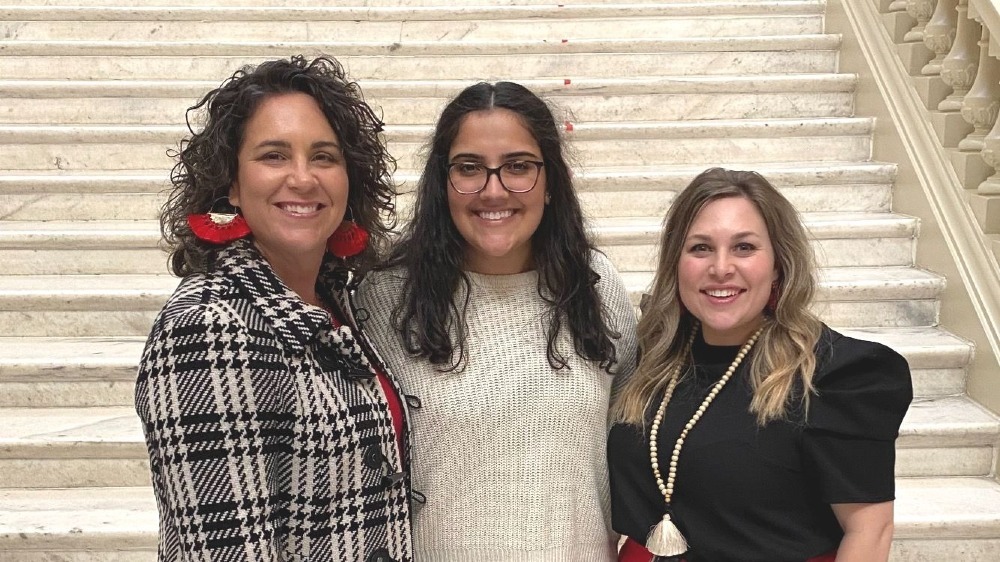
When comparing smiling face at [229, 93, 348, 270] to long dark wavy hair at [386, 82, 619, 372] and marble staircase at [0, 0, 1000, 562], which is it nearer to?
long dark wavy hair at [386, 82, 619, 372]

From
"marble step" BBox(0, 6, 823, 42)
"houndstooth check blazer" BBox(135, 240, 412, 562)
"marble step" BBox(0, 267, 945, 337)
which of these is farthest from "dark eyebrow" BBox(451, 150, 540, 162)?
"marble step" BBox(0, 6, 823, 42)

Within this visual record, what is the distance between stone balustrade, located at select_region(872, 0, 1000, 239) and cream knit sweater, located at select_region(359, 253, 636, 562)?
2.07 meters

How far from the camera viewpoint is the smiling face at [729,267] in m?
1.52

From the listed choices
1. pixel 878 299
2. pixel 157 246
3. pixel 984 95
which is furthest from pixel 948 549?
pixel 157 246

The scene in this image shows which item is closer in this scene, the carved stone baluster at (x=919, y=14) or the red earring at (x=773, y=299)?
the red earring at (x=773, y=299)

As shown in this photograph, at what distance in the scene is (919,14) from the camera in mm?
3545

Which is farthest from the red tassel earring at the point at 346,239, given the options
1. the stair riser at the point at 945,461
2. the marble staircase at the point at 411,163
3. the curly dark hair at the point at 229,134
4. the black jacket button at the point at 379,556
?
the stair riser at the point at 945,461

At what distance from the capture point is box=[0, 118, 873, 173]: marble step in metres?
3.82

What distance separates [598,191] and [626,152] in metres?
0.37

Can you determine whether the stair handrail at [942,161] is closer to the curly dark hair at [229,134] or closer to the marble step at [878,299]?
the marble step at [878,299]

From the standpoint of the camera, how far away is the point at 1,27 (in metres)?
4.49

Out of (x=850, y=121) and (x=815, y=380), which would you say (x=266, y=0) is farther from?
(x=815, y=380)

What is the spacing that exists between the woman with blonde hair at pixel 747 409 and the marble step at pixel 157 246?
1.73 meters

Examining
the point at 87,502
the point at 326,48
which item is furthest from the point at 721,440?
the point at 326,48
